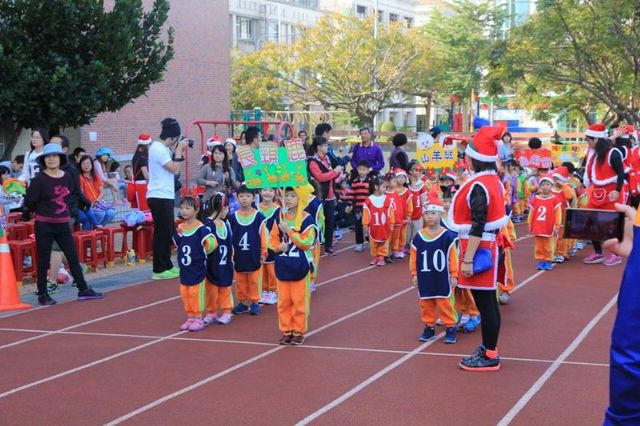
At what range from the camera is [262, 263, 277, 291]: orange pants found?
10383 millimetres

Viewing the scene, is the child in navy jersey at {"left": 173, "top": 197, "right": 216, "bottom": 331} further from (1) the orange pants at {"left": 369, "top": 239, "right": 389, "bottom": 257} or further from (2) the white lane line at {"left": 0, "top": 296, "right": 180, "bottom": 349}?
(1) the orange pants at {"left": 369, "top": 239, "right": 389, "bottom": 257}

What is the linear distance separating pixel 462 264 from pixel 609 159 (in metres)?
5.65

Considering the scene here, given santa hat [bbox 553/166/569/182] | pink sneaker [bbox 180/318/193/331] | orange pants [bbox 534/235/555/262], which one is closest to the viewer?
pink sneaker [bbox 180/318/193/331]

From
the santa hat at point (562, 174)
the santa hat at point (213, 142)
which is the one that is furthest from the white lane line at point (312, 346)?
the santa hat at point (562, 174)

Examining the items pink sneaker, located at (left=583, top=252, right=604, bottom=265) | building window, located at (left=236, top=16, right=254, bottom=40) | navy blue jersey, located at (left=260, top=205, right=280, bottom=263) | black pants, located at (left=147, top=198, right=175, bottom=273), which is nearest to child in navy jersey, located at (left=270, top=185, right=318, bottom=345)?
navy blue jersey, located at (left=260, top=205, right=280, bottom=263)

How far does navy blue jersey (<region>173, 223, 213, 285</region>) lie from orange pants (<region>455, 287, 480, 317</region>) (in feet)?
8.25

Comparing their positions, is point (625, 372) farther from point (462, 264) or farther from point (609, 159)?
point (609, 159)

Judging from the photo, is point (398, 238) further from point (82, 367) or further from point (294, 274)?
point (82, 367)

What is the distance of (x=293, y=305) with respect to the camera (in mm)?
8398

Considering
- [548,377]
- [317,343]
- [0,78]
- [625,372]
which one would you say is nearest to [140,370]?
[317,343]

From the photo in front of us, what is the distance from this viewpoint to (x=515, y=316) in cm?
960

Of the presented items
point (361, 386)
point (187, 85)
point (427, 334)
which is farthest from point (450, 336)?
point (187, 85)

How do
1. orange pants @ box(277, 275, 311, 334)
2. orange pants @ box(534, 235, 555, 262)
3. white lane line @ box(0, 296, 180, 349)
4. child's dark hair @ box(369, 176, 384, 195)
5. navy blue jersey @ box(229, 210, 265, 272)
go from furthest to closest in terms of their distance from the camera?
child's dark hair @ box(369, 176, 384, 195)
orange pants @ box(534, 235, 555, 262)
navy blue jersey @ box(229, 210, 265, 272)
white lane line @ box(0, 296, 180, 349)
orange pants @ box(277, 275, 311, 334)

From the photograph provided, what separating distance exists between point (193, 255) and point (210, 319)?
819 mm
